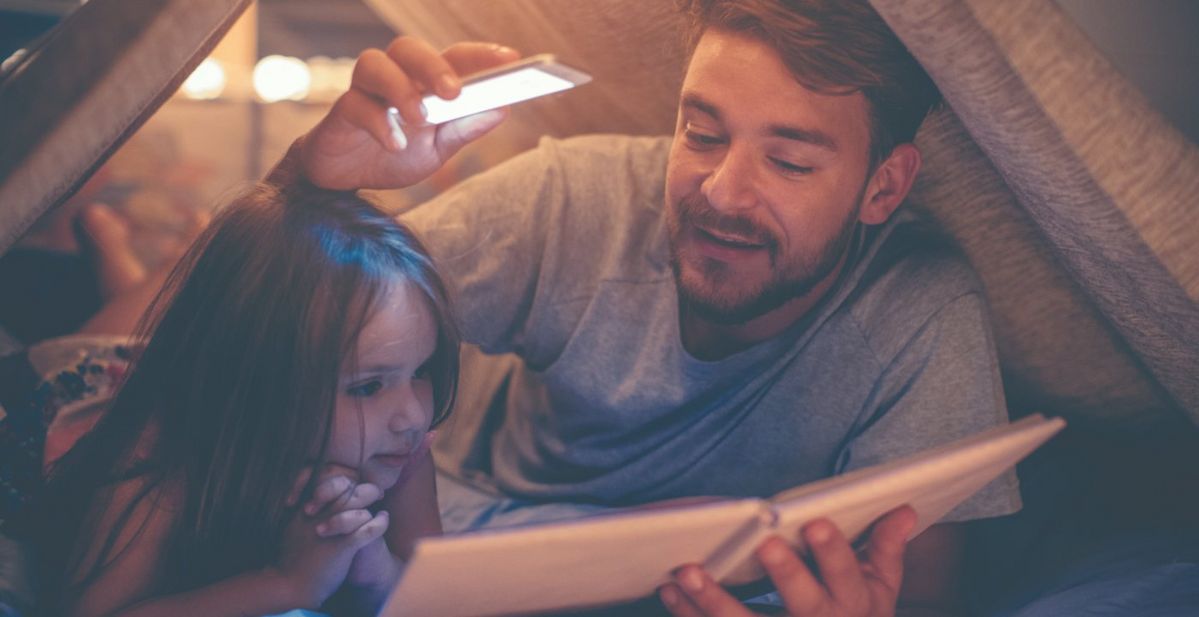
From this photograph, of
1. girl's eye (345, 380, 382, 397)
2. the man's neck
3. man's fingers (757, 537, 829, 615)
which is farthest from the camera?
the man's neck

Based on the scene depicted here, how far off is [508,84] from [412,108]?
11 cm

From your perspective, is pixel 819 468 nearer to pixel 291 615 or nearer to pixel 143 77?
pixel 291 615

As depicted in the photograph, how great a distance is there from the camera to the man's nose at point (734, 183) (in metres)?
0.95

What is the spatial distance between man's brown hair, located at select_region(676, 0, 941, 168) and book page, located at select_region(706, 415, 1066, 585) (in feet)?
1.30

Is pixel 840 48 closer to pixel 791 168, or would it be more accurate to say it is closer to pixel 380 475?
pixel 791 168

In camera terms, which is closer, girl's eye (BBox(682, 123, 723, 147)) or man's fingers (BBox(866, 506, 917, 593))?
man's fingers (BBox(866, 506, 917, 593))

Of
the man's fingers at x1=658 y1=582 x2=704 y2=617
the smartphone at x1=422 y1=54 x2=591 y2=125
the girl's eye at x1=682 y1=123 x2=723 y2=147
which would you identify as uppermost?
the smartphone at x1=422 y1=54 x2=591 y2=125

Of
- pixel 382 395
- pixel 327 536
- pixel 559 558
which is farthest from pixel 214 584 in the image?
pixel 559 558

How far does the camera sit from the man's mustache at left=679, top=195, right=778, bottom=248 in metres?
0.98

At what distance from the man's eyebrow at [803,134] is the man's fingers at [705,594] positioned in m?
0.46

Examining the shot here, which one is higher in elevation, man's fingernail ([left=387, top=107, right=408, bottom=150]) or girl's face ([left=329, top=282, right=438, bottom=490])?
man's fingernail ([left=387, top=107, right=408, bottom=150])

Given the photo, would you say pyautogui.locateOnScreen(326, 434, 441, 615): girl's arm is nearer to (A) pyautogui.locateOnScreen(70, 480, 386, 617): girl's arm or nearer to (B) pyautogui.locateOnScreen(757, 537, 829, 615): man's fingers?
(A) pyautogui.locateOnScreen(70, 480, 386, 617): girl's arm

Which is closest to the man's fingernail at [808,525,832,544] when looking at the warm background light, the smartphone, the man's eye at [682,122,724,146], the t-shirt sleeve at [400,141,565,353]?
the smartphone

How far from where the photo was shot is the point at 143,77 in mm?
732
